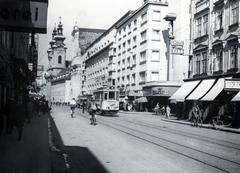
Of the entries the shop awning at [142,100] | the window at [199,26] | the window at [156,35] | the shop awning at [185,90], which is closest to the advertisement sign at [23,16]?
the shop awning at [185,90]

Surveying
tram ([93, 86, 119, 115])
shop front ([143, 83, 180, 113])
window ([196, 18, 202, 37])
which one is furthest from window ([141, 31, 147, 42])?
window ([196, 18, 202, 37])

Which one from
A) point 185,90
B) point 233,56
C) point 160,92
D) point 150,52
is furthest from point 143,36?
point 233,56

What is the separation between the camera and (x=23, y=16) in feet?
23.2

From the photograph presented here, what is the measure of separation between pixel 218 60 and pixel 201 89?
278 centimetres

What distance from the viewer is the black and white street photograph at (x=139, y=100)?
9727mm

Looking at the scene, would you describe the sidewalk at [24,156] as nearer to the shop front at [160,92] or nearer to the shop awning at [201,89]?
the shop awning at [201,89]

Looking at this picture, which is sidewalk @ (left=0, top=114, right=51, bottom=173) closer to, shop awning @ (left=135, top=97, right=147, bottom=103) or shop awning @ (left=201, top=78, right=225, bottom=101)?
shop awning @ (left=201, top=78, right=225, bottom=101)

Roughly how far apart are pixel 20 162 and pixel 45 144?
394cm

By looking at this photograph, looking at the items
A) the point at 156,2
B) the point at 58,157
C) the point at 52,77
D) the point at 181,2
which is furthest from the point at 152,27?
the point at 52,77

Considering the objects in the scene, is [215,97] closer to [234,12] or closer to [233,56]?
[233,56]

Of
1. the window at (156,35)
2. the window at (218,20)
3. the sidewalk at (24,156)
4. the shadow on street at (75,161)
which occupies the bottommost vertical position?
the shadow on street at (75,161)

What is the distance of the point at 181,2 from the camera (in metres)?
52.5

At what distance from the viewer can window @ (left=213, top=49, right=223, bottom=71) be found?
99.9ft

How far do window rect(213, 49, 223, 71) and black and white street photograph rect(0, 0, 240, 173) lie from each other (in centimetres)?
8
